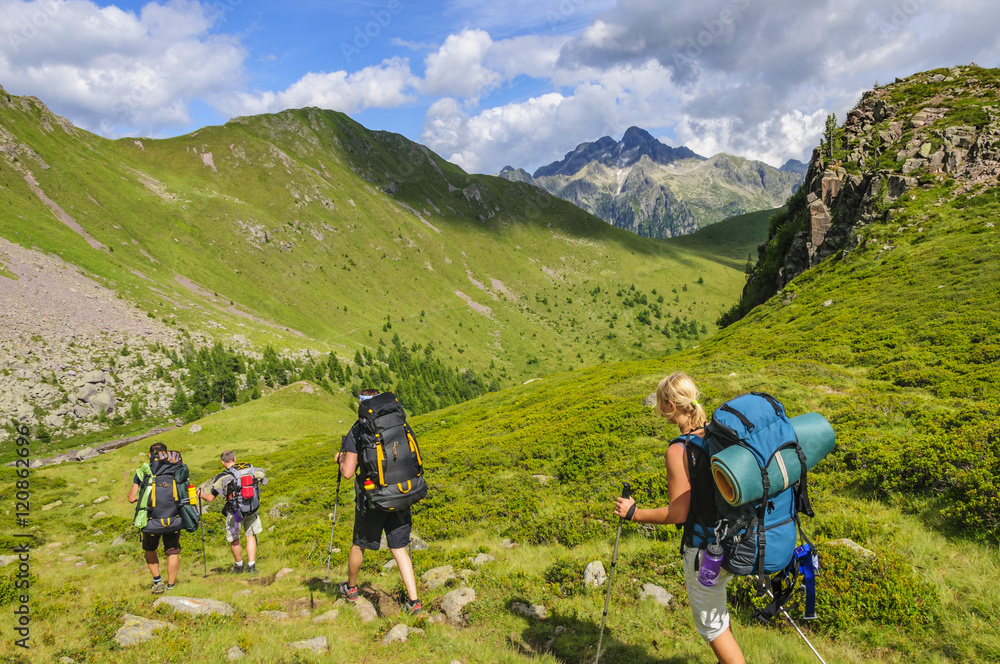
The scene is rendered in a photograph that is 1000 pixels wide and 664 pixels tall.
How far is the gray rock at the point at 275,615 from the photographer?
29.1 ft

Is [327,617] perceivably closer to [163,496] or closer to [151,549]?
[163,496]

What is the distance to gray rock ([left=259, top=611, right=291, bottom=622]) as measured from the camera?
8.86 meters

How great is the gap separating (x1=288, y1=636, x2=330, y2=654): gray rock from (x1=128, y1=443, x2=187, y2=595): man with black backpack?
600cm

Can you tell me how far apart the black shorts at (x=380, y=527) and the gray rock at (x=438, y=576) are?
1812 mm

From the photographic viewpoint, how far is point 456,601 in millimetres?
8859

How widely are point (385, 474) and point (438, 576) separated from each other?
3.72 metres

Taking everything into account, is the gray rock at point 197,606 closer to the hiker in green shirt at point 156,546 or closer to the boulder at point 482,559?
the hiker in green shirt at point 156,546

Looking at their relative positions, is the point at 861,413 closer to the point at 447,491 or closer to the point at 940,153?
the point at 447,491

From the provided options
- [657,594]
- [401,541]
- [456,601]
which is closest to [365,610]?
[401,541]

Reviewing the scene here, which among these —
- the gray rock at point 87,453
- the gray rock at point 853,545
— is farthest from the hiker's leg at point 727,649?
the gray rock at point 87,453

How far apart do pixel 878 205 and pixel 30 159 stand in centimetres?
18191

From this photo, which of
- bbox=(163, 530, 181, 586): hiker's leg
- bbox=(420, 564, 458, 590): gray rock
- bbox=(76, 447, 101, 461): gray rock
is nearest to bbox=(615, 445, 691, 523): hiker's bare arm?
bbox=(420, 564, 458, 590): gray rock

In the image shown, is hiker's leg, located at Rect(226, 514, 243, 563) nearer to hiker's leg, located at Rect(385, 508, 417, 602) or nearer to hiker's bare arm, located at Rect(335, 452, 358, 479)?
hiker's bare arm, located at Rect(335, 452, 358, 479)

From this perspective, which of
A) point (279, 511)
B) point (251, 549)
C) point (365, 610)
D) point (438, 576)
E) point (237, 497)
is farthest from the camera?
point (279, 511)
